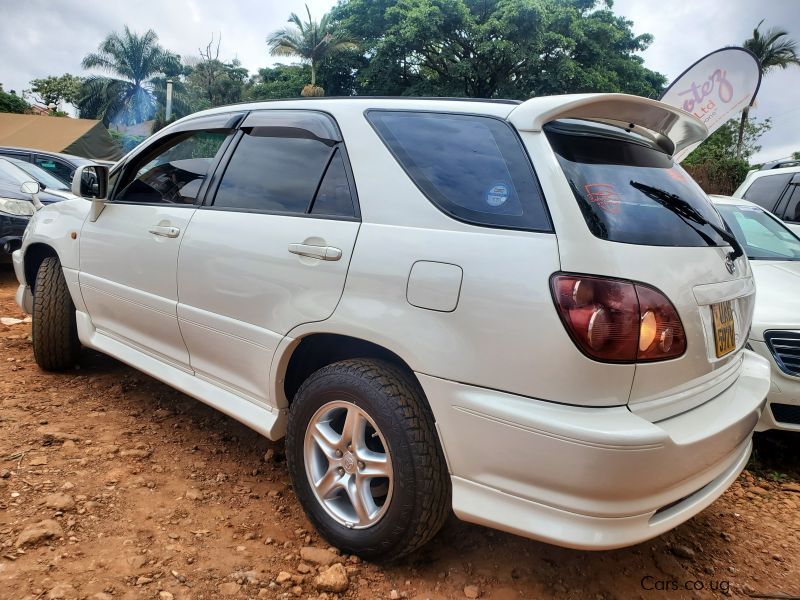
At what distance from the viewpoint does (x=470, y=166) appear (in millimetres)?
1876

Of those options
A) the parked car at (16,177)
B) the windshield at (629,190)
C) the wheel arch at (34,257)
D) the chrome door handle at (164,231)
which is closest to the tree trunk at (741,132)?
the parked car at (16,177)

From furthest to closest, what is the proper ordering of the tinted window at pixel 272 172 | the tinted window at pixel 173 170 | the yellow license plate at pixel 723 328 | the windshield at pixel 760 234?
1. the windshield at pixel 760 234
2. the tinted window at pixel 173 170
3. the tinted window at pixel 272 172
4. the yellow license plate at pixel 723 328

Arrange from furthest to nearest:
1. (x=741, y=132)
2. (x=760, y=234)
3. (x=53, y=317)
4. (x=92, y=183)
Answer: (x=741, y=132) → (x=760, y=234) → (x=53, y=317) → (x=92, y=183)

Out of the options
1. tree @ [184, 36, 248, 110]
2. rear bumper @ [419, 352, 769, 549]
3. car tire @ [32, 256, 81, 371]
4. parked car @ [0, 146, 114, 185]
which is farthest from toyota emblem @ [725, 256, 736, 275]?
tree @ [184, 36, 248, 110]

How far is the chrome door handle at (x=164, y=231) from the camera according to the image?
2.63 m

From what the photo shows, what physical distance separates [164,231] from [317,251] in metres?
1.03

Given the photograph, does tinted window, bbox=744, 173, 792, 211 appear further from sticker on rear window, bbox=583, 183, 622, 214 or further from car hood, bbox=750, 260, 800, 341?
sticker on rear window, bbox=583, 183, 622, 214

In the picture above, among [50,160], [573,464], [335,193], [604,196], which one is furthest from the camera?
[50,160]

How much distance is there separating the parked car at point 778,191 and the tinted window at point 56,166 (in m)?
9.76

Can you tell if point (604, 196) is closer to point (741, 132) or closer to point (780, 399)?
point (780, 399)

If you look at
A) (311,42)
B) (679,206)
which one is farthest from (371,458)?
(311,42)

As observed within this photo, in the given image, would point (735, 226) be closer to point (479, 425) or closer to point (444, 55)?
point (479, 425)

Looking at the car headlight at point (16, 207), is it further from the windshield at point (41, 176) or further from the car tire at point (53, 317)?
the car tire at point (53, 317)

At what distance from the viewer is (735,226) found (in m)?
4.44
